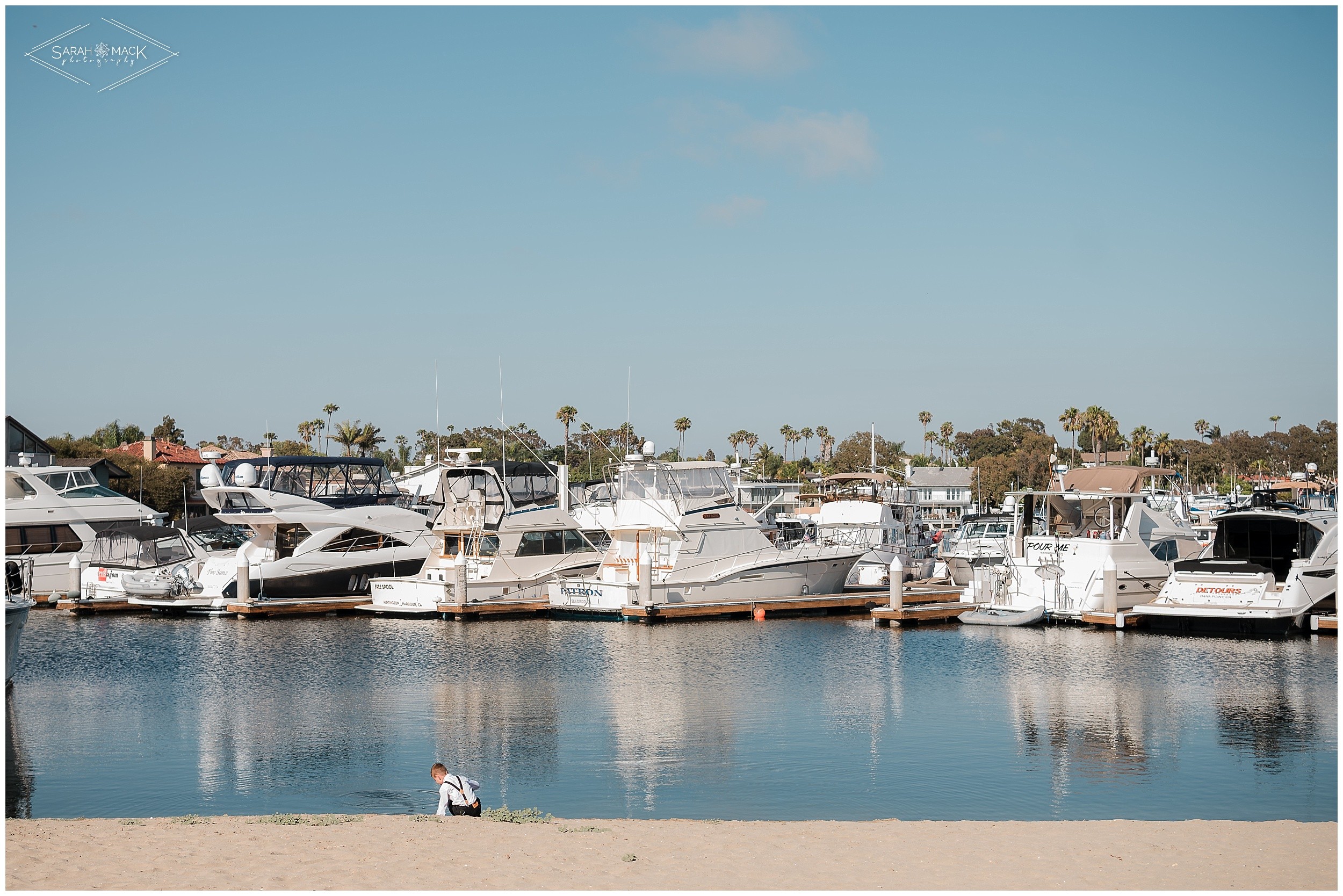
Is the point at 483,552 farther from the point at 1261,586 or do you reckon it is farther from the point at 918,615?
the point at 1261,586

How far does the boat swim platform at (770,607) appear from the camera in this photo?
3600 cm

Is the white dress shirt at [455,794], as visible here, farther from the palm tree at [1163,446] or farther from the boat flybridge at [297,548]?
the palm tree at [1163,446]

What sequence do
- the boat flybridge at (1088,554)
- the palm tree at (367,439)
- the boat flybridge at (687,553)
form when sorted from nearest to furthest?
the boat flybridge at (1088,554) < the boat flybridge at (687,553) < the palm tree at (367,439)

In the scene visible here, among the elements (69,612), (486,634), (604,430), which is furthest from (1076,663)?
(604,430)

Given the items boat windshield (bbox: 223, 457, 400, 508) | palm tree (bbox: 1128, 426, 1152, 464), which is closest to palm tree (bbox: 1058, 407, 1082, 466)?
palm tree (bbox: 1128, 426, 1152, 464)

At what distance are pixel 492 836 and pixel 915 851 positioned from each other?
4.40 metres

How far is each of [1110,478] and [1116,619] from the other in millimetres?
6678

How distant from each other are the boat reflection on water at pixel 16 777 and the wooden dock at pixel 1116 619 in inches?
963

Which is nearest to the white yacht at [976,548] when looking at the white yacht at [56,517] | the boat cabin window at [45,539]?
the white yacht at [56,517]

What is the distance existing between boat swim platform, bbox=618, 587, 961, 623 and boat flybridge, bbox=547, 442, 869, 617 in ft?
1.36

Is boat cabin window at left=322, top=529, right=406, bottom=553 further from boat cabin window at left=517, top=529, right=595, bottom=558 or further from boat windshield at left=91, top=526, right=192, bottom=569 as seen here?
boat windshield at left=91, top=526, right=192, bottom=569

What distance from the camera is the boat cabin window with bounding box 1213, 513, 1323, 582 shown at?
33.3 metres

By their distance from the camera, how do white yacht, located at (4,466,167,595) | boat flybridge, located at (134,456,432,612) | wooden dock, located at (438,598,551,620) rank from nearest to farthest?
→ wooden dock, located at (438,598,551,620) → boat flybridge, located at (134,456,432,612) → white yacht, located at (4,466,167,595)

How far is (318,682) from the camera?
26734 mm
